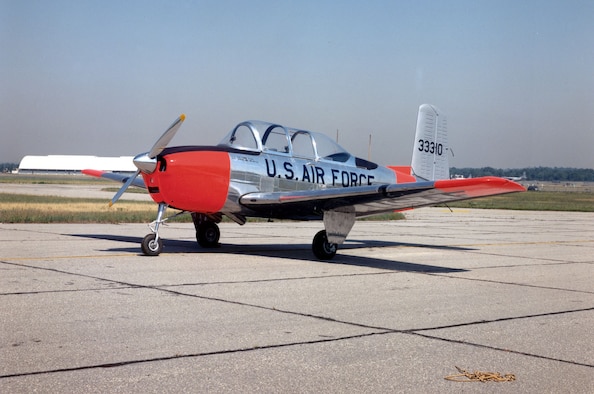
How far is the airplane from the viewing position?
11555mm

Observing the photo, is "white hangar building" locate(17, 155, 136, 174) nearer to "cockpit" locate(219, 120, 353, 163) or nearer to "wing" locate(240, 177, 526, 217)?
"cockpit" locate(219, 120, 353, 163)

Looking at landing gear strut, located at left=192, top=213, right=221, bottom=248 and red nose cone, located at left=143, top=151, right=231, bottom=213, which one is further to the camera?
landing gear strut, located at left=192, top=213, right=221, bottom=248

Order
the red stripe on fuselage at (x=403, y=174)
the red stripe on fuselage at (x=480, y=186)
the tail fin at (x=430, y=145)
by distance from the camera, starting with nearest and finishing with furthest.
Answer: the red stripe on fuselage at (x=480, y=186), the red stripe on fuselage at (x=403, y=174), the tail fin at (x=430, y=145)

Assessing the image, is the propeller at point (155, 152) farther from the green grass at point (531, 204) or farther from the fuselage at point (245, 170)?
the green grass at point (531, 204)

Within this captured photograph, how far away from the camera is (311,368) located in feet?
16.4

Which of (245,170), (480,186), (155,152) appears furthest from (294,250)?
(480,186)

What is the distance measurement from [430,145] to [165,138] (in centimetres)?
703

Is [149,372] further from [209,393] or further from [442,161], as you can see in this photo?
[442,161]

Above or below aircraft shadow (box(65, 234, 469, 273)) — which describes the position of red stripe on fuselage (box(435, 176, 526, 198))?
above

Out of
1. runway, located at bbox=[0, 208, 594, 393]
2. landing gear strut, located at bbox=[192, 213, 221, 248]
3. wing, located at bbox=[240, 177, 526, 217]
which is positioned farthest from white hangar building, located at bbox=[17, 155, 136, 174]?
runway, located at bbox=[0, 208, 594, 393]

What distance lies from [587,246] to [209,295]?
38.4 feet

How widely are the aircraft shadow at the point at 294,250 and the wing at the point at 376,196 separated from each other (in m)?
0.85

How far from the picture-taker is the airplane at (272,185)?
11555mm

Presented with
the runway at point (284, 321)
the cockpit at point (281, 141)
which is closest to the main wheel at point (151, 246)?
the runway at point (284, 321)
